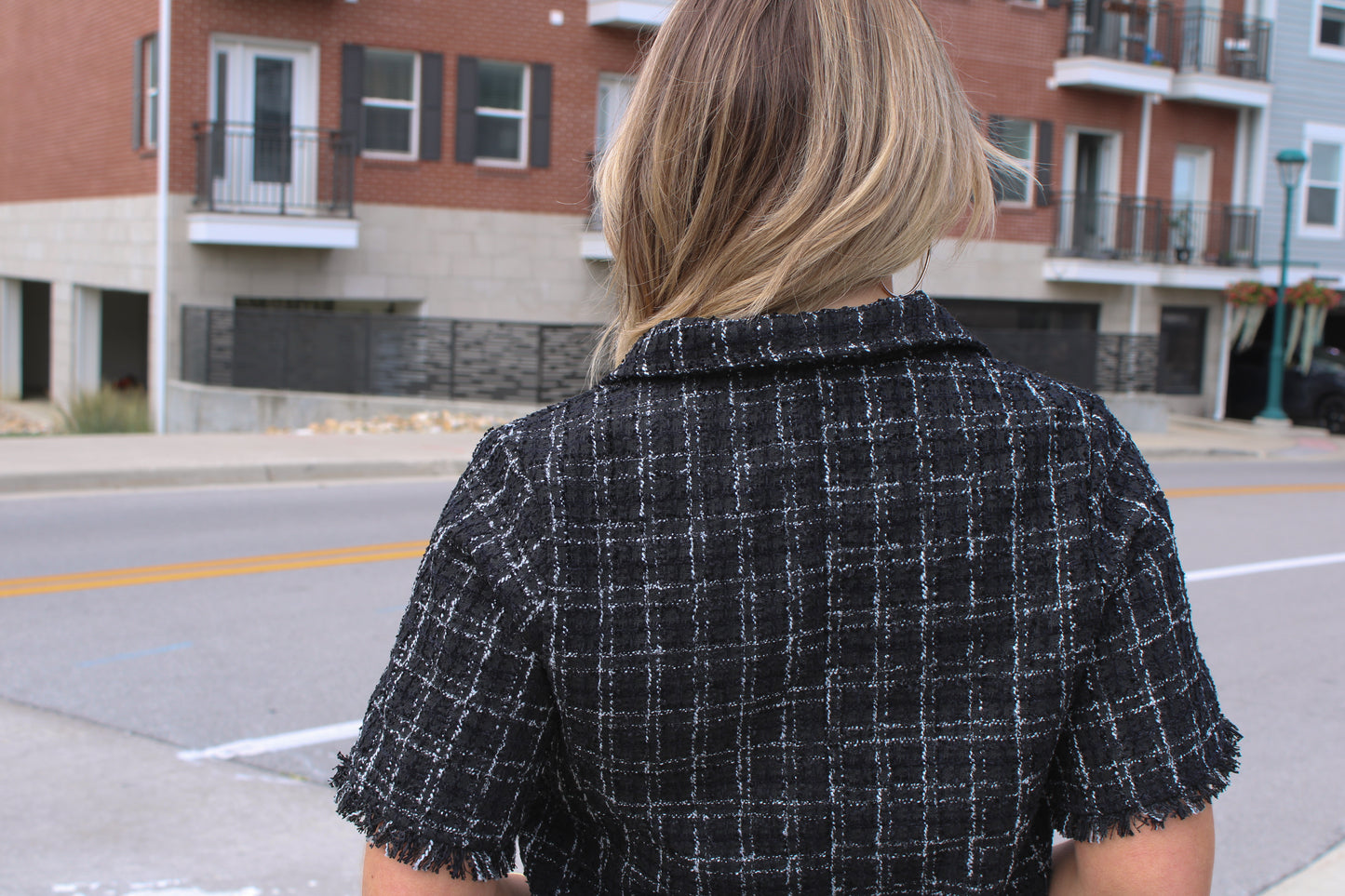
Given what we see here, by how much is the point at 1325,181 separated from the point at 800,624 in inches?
1128

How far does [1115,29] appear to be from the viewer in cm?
2412

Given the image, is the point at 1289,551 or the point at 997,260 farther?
the point at 997,260

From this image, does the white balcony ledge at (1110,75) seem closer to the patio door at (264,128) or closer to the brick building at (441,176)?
the brick building at (441,176)

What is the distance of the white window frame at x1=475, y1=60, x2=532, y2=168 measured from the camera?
19.9 metres

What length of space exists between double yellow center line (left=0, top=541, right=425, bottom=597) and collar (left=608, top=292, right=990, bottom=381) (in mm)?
7314

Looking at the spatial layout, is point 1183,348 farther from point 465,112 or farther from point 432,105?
point 432,105

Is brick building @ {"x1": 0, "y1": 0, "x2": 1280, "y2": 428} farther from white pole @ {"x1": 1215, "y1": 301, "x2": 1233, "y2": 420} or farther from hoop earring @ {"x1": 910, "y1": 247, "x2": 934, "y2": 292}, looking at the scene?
hoop earring @ {"x1": 910, "y1": 247, "x2": 934, "y2": 292}

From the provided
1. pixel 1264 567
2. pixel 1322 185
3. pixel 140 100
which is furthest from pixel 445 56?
pixel 1322 185

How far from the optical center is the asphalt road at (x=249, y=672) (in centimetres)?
429

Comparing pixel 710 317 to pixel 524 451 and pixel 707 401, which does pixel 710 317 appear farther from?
pixel 524 451

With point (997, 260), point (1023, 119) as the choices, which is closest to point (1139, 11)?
point (1023, 119)

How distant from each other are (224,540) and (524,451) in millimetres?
8765

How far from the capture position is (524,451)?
121 centimetres

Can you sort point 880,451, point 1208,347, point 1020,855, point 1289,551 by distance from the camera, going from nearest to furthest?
point 880,451 < point 1020,855 < point 1289,551 < point 1208,347
